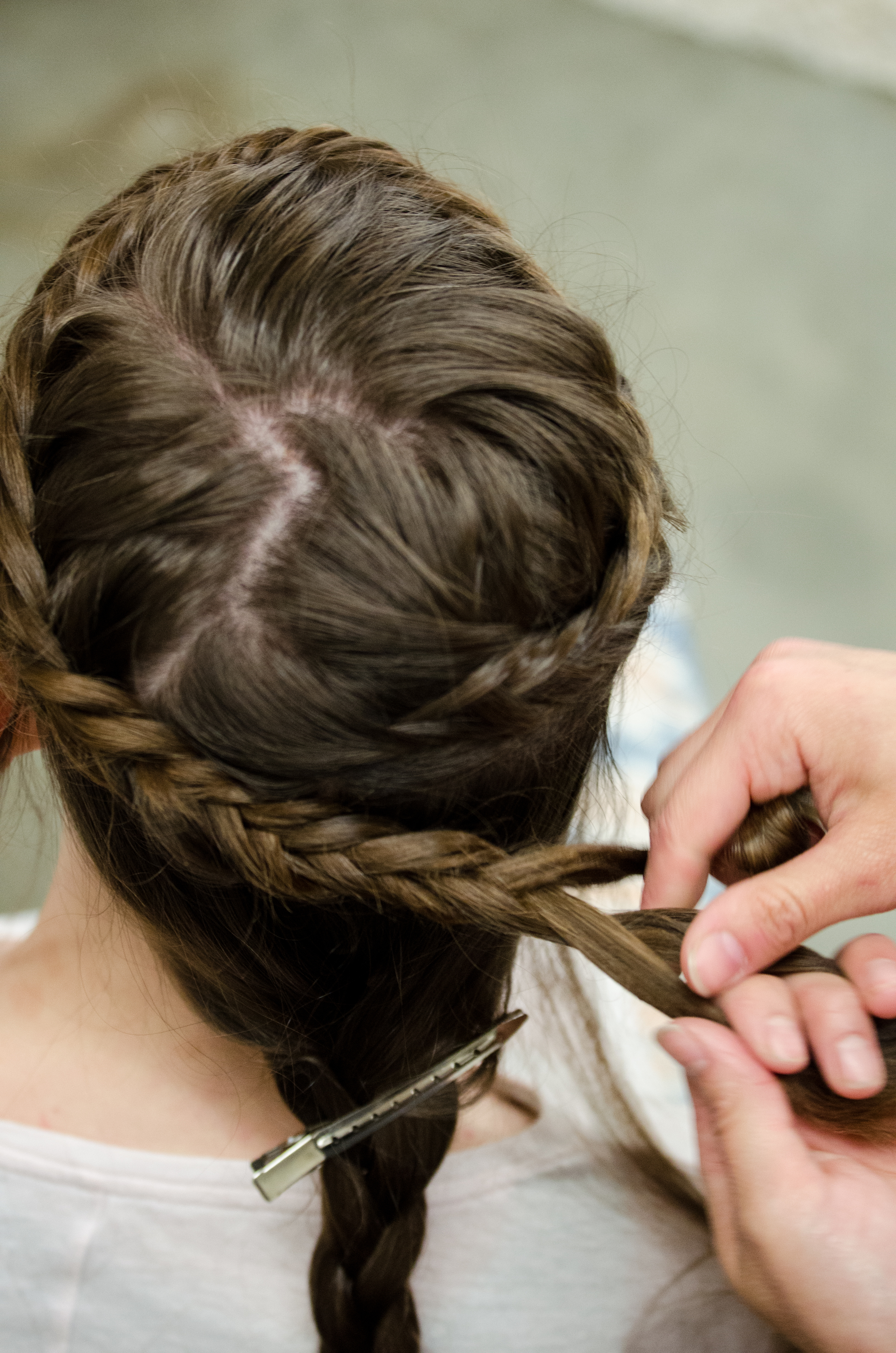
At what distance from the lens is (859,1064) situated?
58 cm

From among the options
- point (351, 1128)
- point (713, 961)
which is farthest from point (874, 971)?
point (351, 1128)

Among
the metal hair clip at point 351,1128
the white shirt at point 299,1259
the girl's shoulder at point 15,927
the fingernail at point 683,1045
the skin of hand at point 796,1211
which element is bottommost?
the girl's shoulder at point 15,927

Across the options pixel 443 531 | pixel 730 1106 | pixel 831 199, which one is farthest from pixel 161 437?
pixel 831 199

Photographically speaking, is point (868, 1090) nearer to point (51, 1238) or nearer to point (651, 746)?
point (51, 1238)

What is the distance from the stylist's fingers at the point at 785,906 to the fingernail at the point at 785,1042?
3 centimetres

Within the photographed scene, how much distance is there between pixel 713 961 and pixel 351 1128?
0.91 ft

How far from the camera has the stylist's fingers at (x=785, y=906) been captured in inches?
23.6

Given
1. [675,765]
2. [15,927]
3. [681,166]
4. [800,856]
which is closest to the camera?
[800,856]

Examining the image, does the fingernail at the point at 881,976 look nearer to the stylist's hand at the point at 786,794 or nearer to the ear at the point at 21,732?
the stylist's hand at the point at 786,794

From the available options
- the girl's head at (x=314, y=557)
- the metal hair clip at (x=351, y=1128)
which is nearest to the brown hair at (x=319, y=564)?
the girl's head at (x=314, y=557)

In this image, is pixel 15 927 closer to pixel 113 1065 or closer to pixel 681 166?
pixel 113 1065

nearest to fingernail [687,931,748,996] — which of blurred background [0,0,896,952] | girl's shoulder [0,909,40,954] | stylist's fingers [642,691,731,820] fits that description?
stylist's fingers [642,691,731,820]

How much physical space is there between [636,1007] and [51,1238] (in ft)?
2.20

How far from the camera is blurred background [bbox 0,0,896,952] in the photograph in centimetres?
217
